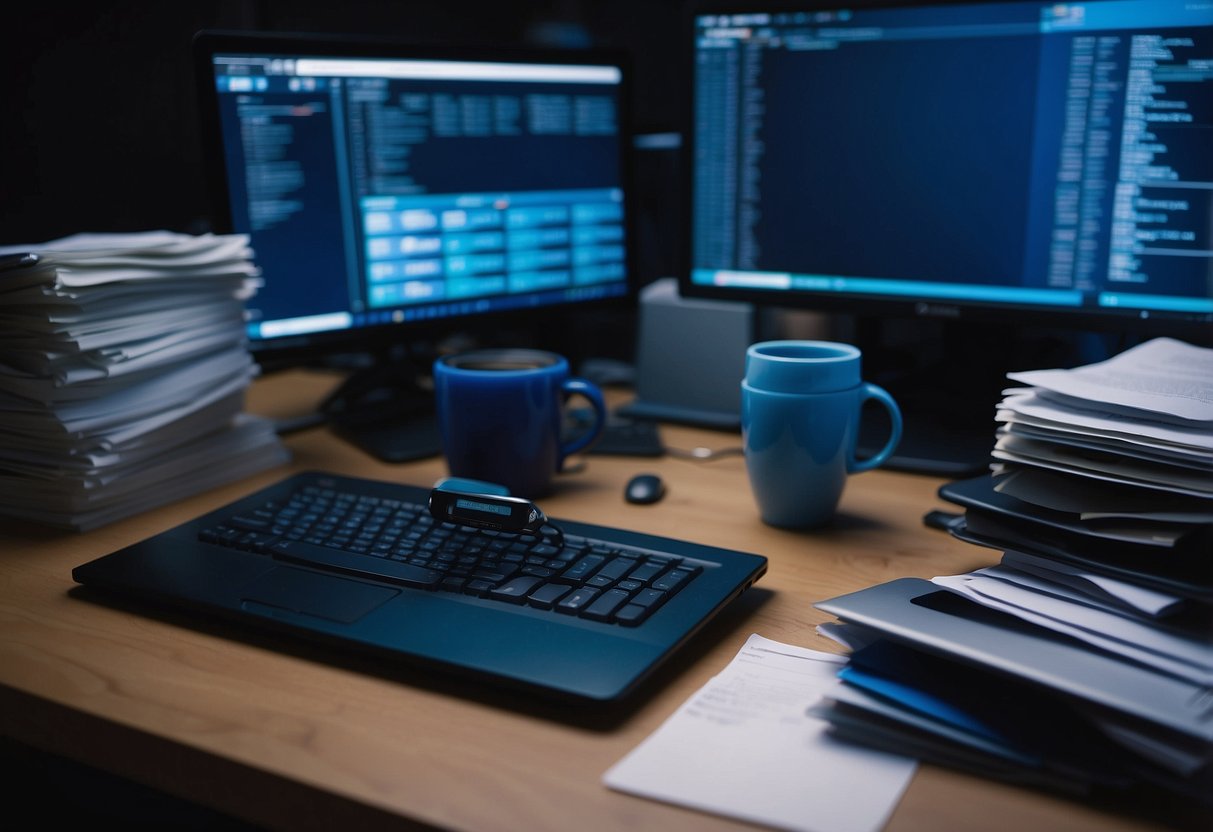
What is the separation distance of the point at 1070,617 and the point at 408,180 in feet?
2.41

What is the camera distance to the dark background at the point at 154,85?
3.24 ft

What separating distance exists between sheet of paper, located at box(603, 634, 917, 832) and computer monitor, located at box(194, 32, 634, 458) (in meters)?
0.51

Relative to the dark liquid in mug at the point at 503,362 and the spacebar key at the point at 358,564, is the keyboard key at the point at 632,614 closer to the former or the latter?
the spacebar key at the point at 358,564

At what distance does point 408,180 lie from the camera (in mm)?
999

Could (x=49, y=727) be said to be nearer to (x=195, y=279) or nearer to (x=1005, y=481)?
(x=195, y=279)

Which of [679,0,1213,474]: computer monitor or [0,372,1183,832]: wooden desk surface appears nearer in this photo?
[0,372,1183,832]: wooden desk surface

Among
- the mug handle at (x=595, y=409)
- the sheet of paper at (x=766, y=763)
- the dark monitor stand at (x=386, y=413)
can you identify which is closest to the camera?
the sheet of paper at (x=766, y=763)

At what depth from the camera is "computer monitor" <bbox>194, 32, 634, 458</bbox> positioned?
0.91 metres

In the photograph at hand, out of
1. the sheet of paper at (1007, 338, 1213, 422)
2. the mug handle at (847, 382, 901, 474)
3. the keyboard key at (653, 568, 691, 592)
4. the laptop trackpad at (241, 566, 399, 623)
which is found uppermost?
the sheet of paper at (1007, 338, 1213, 422)

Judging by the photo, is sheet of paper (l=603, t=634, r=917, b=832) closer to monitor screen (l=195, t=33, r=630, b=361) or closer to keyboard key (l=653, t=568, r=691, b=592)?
keyboard key (l=653, t=568, r=691, b=592)

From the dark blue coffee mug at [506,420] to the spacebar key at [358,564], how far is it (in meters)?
0.18

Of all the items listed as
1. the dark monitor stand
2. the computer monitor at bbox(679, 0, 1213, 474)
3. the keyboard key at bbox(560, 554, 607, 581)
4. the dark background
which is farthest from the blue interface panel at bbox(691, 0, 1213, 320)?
the keyboard key at bbox(560, 554, 607, 581)

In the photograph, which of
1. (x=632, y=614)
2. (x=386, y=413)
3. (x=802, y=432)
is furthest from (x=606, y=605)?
(x=386, y=413)

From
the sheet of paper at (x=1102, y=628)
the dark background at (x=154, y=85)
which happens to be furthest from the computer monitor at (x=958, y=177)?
the sheet of paper at (x=1102, y=628)
